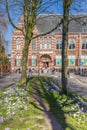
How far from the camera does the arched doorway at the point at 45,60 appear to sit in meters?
84.9

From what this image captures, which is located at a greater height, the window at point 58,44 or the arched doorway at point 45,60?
the window at point 58,44

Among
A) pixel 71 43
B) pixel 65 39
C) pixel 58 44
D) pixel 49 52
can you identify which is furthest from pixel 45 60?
pixel 65 39

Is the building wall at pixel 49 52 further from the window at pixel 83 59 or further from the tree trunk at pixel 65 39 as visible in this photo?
the tree trunk at pixel 65 39

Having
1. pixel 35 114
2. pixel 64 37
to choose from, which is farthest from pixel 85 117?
pixel 64 37

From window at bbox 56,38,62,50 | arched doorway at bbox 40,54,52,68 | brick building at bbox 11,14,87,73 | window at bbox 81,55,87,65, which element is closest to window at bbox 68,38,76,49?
brick building at bbox 11,14,87,73

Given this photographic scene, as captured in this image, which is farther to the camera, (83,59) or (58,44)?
(58,44)

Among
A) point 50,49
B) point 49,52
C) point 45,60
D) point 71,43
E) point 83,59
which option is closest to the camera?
point 50,49

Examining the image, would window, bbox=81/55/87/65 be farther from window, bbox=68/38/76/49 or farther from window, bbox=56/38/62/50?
window, bbox=56/38/62/50

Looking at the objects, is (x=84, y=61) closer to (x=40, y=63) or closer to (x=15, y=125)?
(x=40, y=63)

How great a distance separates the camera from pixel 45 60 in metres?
85.5

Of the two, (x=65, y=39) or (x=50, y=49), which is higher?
(x=65, y=39)

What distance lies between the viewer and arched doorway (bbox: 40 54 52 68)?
3344 inches

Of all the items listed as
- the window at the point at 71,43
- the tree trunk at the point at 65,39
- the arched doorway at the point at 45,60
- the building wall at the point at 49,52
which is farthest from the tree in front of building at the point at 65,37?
the window at the point at 71,43

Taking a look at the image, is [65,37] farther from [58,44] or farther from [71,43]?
[71,43]
